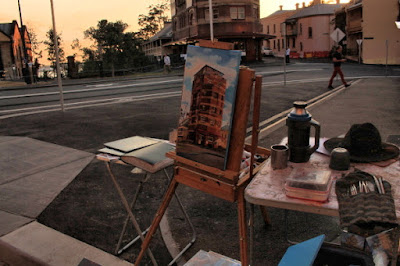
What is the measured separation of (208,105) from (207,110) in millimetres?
36

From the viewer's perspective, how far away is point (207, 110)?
2594 mm

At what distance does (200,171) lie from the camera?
2703mm

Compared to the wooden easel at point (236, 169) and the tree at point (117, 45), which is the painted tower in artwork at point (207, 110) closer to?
the wooden easel at point (236, 169)

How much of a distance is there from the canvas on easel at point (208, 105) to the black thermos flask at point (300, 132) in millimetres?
539

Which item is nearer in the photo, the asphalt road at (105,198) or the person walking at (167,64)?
the asphalt road at (105,198)

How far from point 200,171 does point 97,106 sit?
37.4 feet

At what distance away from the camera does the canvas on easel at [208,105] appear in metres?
2.45

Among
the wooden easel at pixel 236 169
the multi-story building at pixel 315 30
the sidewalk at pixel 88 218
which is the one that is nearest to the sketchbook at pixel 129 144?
the wooden easel at pixel 236 169

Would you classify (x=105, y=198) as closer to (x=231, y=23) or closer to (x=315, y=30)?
(x=231, y=23)

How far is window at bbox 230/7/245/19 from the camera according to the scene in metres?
48.6

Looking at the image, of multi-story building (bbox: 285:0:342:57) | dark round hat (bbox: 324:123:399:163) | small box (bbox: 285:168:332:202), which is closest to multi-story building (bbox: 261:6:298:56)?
multi-story building (bbox: 285:0:342:57)

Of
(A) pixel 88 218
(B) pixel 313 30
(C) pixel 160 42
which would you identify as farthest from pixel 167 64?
(B) pixel 313 30

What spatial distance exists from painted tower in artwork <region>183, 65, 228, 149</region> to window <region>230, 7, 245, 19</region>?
4848 centimetres

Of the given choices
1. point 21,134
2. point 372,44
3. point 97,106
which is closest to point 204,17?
point 372,44
